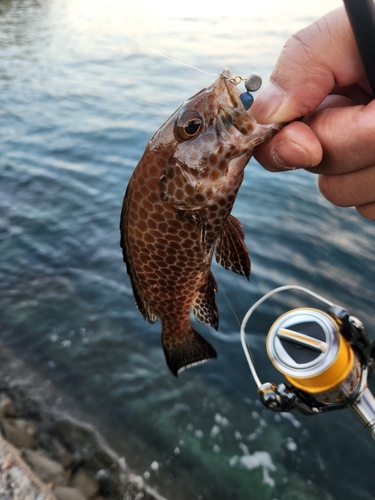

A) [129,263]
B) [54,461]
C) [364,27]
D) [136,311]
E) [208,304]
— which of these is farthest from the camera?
[136,311]

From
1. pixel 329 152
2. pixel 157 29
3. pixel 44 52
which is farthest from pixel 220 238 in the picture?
pixel 157 29

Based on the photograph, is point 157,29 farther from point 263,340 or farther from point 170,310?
point 170,310

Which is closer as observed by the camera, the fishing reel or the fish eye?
the fish eye

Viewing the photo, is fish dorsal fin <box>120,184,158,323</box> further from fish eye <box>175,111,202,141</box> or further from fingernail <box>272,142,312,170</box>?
fingernail <box>272,142,312,170</box>

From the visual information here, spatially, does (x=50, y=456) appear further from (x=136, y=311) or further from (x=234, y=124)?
(x=234, y=124)

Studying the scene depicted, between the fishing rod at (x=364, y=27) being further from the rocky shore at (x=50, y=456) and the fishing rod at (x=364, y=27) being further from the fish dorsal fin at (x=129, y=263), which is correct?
the rocky shore at (x=50, y=456)

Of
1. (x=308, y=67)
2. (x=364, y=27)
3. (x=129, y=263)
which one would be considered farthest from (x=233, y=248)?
(x=364, y=27)

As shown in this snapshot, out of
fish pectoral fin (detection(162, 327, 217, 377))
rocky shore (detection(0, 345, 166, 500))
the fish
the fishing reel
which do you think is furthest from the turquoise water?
the fish
